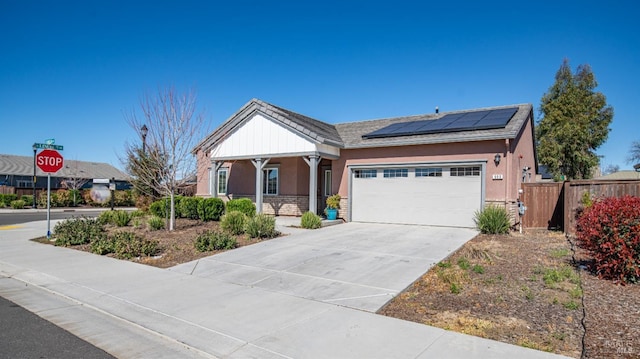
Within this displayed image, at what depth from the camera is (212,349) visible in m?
4.58

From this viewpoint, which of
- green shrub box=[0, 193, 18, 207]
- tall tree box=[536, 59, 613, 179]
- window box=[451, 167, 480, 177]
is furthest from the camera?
green shrub box=[0, 193, 18, 207]

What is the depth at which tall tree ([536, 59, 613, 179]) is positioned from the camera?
2875cm

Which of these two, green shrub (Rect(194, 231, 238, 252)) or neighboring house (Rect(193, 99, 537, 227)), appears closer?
green shrub (Rect(194, 231, 238, 252))

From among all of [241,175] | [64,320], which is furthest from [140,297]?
[241,175]

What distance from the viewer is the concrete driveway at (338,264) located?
695cm

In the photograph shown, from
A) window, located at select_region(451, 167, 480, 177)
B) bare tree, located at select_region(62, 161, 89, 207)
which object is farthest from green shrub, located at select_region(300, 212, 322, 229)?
bare tree, located at select_region(62, 161, 89, 207)

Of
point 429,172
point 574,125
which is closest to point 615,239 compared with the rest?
point 429,172

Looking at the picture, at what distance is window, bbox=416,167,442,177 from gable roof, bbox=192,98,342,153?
146 inches

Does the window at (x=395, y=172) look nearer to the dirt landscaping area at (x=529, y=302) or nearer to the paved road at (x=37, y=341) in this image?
the dirt landscaping area at (x=529, y=302)

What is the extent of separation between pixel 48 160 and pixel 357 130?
13.1 metres

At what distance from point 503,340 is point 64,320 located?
20.0 ft

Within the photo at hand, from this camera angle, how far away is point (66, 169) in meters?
46.9

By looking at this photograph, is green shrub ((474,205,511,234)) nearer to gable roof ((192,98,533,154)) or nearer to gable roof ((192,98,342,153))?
gable roof ((192,98,533,154))

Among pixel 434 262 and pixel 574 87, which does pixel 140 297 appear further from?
pixel 574 87
